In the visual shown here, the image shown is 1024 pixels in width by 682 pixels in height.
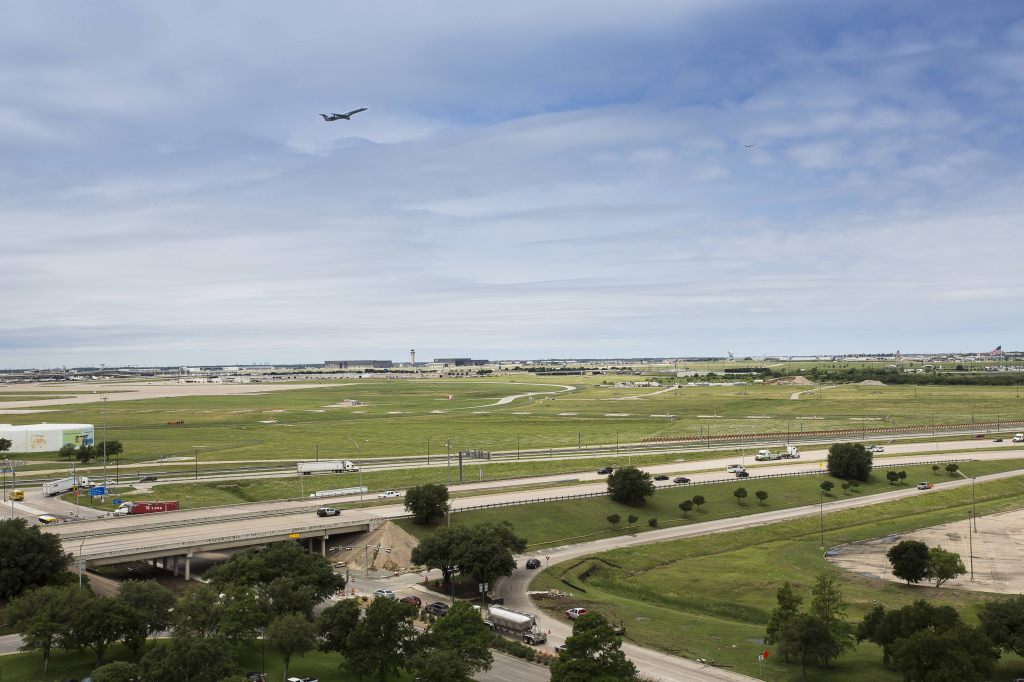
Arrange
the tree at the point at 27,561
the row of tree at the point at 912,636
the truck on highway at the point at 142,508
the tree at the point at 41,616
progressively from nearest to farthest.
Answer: the row of tree at the point at 912,636 → the tree at the point at 41,616 → the tree at the point at 27,561 → the truck on highway at the point at 142,508

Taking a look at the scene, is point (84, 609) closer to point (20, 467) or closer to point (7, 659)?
point (7, 659)

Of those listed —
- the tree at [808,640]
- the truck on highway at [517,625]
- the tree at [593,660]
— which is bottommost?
the truck on highway at [517,625]

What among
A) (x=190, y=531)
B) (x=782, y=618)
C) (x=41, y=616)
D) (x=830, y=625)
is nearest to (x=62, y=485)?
(x=190, y=531)

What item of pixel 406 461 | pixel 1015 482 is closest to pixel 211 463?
pixel 406 461

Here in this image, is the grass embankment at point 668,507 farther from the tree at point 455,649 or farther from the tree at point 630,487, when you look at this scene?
the tree at point 455,649

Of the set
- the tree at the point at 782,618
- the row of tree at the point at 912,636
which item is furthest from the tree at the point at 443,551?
the row of tree at the point at 912,636

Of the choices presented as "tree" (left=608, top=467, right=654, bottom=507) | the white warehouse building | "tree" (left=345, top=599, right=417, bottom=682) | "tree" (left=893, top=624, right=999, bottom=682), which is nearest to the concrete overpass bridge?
"tree" (left=345, top=599, right=417, bottom=682)

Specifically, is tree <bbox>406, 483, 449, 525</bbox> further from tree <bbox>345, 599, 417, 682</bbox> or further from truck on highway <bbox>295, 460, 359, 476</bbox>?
truck on highway <bbox>295, 460, 359, 476</bbox>
